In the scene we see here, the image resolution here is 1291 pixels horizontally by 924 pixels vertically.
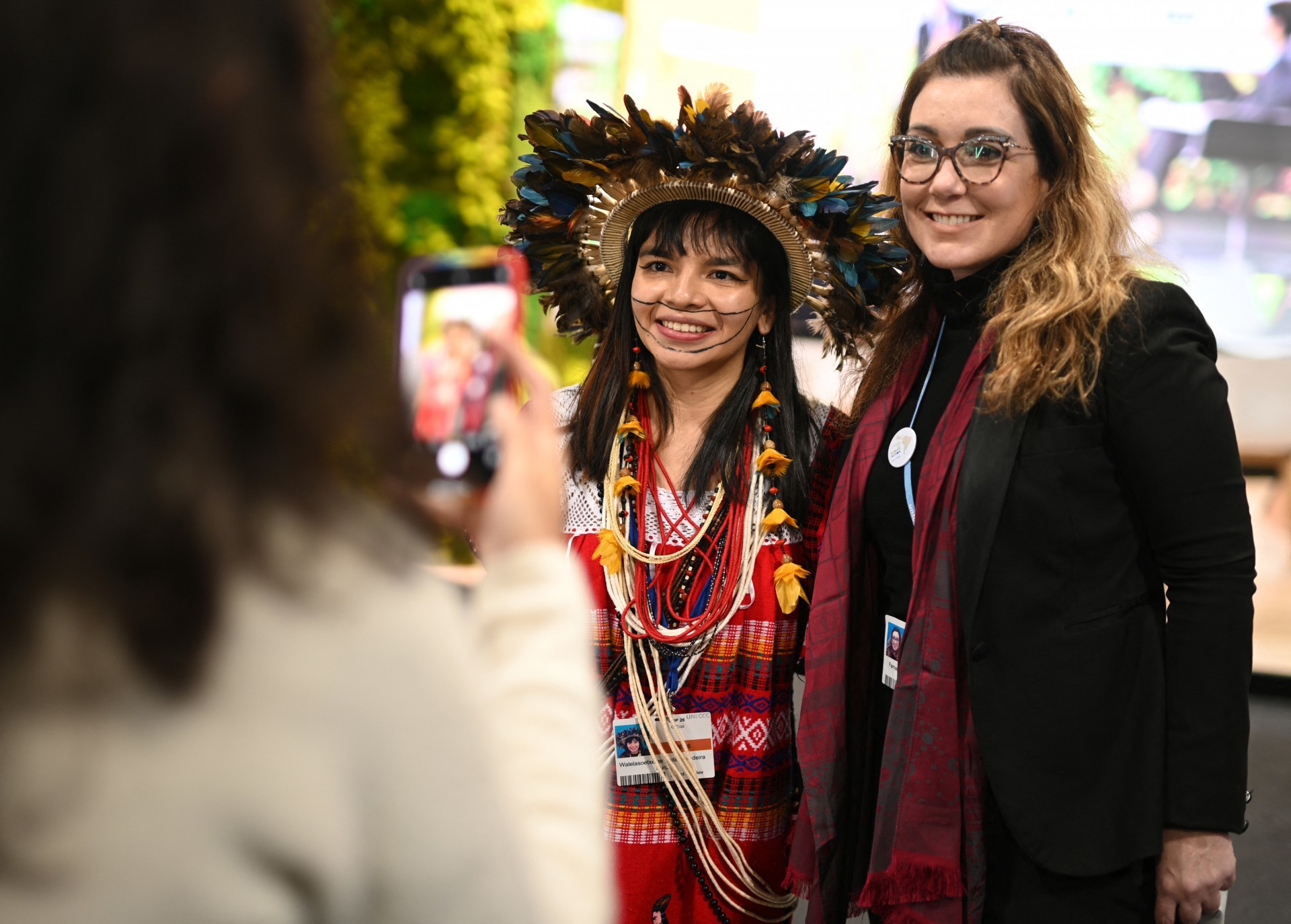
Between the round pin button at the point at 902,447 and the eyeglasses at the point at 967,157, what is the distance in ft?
1.46

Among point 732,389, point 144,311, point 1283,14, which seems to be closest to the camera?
point 144,311

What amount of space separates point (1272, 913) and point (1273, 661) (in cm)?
144

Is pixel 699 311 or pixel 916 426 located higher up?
pixel 699 311

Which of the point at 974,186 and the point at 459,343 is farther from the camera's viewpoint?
the point at 974,186

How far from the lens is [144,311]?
0.51 m

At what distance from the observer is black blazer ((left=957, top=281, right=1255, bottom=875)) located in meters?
1.58

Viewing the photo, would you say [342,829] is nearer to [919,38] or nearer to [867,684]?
[867,684]

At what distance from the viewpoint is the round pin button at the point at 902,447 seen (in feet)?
6.01

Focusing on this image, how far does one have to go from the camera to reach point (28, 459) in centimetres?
50

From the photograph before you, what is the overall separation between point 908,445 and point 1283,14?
345 centimetres

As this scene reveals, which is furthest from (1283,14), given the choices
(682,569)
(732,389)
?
(682,569)

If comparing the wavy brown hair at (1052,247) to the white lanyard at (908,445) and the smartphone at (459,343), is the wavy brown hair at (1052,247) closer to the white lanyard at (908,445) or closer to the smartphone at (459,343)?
the white lanyard at (908,445)

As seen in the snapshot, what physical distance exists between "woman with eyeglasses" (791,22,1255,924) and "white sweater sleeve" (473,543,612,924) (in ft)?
3.45

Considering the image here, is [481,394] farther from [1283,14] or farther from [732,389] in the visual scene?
[1283,14]
